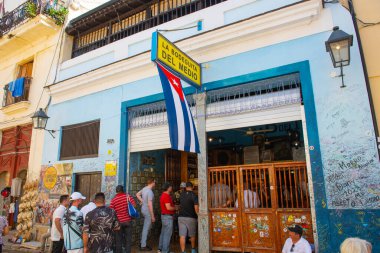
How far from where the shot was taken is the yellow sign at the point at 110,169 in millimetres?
8562

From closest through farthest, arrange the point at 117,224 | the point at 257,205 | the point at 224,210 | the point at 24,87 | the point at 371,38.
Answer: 1. the point at 117,224
2. the point at 371,38
3. the point at 257,205
4. the point at 224,210
5. the point at 24,87

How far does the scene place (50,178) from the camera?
400 inches

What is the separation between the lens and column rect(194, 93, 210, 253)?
6.74 m

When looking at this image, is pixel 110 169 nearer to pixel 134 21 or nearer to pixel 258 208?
pixel 258 208

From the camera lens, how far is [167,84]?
19.2ft

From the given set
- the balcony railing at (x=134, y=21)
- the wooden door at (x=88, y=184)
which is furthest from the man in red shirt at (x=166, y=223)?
the balcony railing at (x=134, y=21)

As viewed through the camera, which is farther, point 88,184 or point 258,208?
point 88,184

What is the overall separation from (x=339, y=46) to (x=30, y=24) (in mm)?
10933

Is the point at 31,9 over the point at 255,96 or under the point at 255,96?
over

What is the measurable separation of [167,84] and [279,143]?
215 inches

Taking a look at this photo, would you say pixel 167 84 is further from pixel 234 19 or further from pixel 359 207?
pixel 359 207

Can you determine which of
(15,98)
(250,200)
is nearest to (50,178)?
(15,98)

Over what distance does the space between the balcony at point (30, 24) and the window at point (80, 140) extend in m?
4.14

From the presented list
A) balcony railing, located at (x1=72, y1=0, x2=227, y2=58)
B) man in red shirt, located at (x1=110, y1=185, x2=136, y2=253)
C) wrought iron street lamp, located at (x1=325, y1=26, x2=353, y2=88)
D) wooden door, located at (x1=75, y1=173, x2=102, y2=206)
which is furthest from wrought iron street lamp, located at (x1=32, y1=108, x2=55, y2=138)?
wrought iron street lamp, located at (x1=325, y1=26, x2=353, y2=88)
